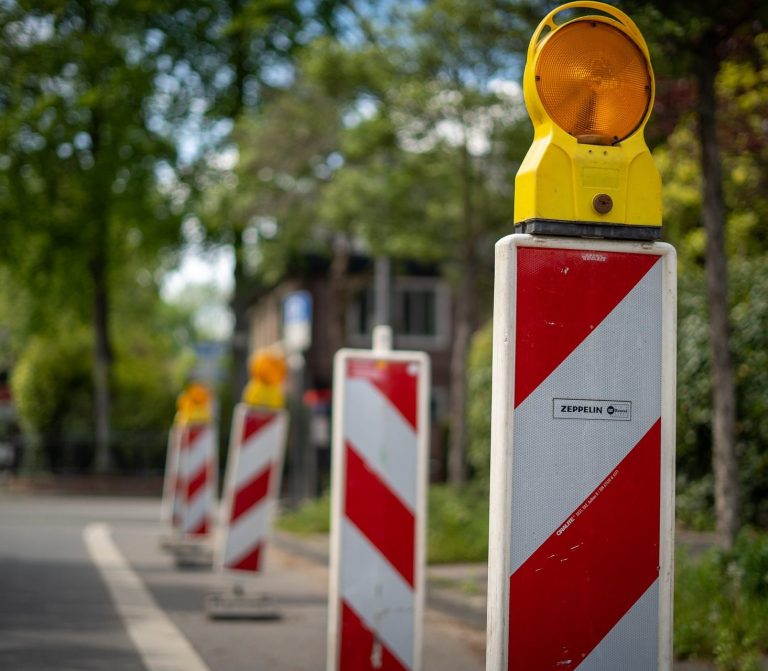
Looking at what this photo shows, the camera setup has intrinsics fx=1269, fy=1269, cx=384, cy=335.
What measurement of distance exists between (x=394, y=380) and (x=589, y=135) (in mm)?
2779

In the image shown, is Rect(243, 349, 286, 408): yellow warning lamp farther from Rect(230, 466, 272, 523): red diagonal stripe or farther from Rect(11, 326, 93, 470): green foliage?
Rect(11, 326, 93, 470): green foliage

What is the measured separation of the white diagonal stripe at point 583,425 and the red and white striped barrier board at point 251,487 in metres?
7.10

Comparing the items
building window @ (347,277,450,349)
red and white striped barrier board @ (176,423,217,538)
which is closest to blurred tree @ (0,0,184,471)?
red and white striped barrier board @ (176,423,217,538)

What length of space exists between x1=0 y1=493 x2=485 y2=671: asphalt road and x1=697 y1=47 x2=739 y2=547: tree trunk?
1789 mm

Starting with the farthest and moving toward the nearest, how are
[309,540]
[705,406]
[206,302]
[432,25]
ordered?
[206,302] → [309,540] → [432,25] → [705,406]

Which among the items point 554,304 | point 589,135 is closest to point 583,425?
point 554,304

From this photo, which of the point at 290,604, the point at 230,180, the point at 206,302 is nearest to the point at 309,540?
the point at 290,604

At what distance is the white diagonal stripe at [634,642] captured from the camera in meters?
3.13

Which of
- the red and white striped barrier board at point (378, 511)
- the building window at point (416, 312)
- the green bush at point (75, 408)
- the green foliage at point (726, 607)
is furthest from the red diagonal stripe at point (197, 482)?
the building window at point (416, 312)

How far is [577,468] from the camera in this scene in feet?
10.3

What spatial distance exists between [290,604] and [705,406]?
4.11 meters

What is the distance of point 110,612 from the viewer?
9.70 metres

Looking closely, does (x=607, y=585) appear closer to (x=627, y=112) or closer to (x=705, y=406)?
(x=627, y=112)

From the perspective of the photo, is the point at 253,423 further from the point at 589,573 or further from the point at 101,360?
the point at 101,360
